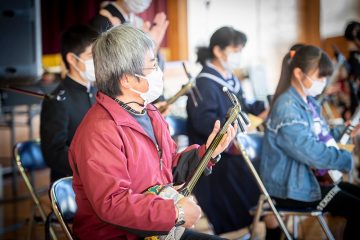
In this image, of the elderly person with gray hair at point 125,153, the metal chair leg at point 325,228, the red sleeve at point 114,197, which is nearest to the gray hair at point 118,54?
the elderly person with gray hair at point 125,153

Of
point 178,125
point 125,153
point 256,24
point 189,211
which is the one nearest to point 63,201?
point 125,153

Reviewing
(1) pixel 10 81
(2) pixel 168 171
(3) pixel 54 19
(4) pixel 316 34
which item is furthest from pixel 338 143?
(3) pixel 54 19

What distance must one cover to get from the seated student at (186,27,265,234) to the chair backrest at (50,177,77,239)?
93 cm

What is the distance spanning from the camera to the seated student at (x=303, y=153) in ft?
5.68

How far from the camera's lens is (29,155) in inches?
74.7

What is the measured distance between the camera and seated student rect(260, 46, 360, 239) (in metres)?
1.73

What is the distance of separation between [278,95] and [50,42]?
364 cm

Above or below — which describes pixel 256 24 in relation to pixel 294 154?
above

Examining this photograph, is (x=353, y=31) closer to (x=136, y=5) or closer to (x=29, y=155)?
(x=136, y=5)

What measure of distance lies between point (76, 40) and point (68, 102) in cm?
29

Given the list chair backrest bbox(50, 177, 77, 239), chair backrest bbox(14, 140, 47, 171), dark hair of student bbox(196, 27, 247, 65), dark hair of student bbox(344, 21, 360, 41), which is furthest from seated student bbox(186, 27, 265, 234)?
dark hair of student bbox(344, 21, 360, 41)

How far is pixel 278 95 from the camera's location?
1923 millimetres

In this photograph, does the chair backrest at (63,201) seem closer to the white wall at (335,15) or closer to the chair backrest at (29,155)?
the chair backrest at (29,155)

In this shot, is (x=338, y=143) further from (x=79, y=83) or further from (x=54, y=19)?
(x=54, y=19)
